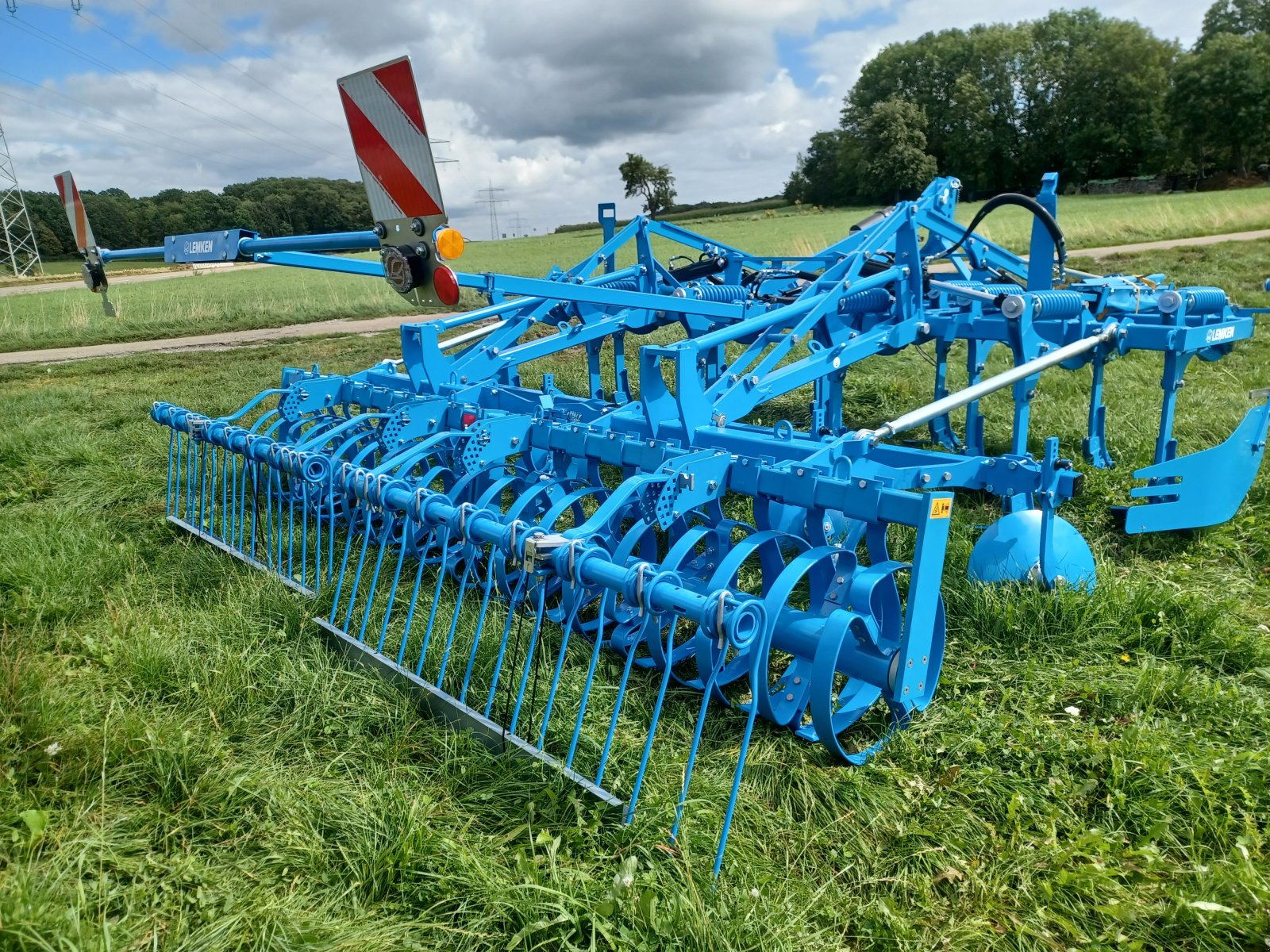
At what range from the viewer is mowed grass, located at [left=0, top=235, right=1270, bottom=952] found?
2.10 meters

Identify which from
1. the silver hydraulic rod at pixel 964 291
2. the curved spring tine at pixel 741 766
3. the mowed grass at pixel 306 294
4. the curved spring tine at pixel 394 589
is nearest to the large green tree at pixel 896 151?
the mowed grass at pixel 306 294

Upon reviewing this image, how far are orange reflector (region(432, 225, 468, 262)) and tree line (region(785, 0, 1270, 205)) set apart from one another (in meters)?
58.7

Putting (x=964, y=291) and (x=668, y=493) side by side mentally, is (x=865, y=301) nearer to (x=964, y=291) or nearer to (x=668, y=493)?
(x=964, y=291)

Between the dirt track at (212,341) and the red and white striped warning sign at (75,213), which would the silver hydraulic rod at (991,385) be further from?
the dirt track at (212,341)

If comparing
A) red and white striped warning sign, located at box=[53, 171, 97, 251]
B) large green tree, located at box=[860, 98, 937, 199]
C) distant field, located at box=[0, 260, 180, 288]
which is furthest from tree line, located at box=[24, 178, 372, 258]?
large green tree, located at box=[860, 98, 937, 199]

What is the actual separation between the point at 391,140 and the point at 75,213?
2773mm

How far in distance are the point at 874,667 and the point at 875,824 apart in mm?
498

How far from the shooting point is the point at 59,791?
99.9 inches

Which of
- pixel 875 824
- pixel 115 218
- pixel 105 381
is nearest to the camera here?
pixel 875 824

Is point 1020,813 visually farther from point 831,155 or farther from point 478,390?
point 831,155

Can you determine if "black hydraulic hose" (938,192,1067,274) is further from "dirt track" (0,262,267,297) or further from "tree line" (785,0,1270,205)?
"tree line" (785,0,1270,205)

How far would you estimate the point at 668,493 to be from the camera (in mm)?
3014

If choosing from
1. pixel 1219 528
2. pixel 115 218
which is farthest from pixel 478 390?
pixel 115 218

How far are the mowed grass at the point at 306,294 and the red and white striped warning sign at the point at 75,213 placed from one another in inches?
460
